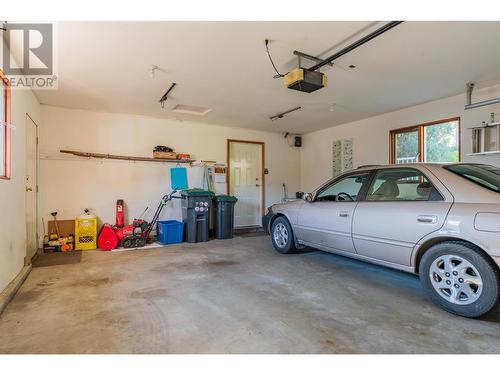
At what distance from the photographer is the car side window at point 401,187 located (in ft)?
8.98

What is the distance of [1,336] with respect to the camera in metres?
2.07

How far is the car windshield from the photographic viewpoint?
2.45 meters

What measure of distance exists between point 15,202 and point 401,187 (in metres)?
4.41

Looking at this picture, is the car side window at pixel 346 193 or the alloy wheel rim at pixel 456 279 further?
the car side window at pixel 346 193

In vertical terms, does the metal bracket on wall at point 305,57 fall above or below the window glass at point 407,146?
above

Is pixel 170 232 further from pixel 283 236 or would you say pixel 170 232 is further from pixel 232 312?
pixel 232 312

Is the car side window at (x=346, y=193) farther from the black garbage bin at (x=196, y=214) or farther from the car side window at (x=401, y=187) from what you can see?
the black garbage bin at (x=196, y=214)

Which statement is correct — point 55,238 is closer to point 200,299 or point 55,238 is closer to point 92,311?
point 92,311

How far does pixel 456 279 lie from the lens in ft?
7.76

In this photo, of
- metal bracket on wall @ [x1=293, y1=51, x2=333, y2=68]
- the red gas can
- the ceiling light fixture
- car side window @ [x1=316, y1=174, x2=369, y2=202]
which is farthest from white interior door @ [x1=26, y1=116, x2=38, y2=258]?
car side window @ [x1=316, y1=174, x2=369, y2=202]

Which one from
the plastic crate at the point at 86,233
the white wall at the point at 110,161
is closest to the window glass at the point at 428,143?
the white wall at the point at 110,161

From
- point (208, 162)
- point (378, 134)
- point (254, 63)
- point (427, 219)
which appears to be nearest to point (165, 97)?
point (254, 63)

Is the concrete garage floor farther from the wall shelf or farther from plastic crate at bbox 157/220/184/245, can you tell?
the wall shelf

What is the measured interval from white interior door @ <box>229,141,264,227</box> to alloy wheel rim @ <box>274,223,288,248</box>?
2.68 meters
